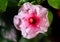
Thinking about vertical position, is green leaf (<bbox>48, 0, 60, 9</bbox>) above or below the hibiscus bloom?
above

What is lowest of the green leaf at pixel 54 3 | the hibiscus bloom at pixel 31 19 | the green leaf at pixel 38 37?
the green leaf at pixel 38 37

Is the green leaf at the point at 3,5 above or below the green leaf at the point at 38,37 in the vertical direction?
above

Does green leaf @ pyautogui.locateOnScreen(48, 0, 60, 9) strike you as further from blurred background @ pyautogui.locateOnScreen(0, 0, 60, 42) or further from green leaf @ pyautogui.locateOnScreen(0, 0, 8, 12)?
green leaf @ pyautogui.locateOnScreen(0, 0, 8, 12)

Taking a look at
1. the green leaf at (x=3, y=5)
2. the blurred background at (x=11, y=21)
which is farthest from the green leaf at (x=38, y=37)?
the green leaf at (x=3, y=5)

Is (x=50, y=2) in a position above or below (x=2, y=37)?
above

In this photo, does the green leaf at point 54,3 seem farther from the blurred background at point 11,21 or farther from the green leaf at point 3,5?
the green leaf at point 3,5

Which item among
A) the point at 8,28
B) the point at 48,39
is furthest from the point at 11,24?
the point at 48,39

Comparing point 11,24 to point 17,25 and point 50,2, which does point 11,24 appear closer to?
point 17,25

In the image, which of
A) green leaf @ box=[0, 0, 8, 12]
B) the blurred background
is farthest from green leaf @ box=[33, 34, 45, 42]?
green leaf @ box=[0, 0, 8, 12]
